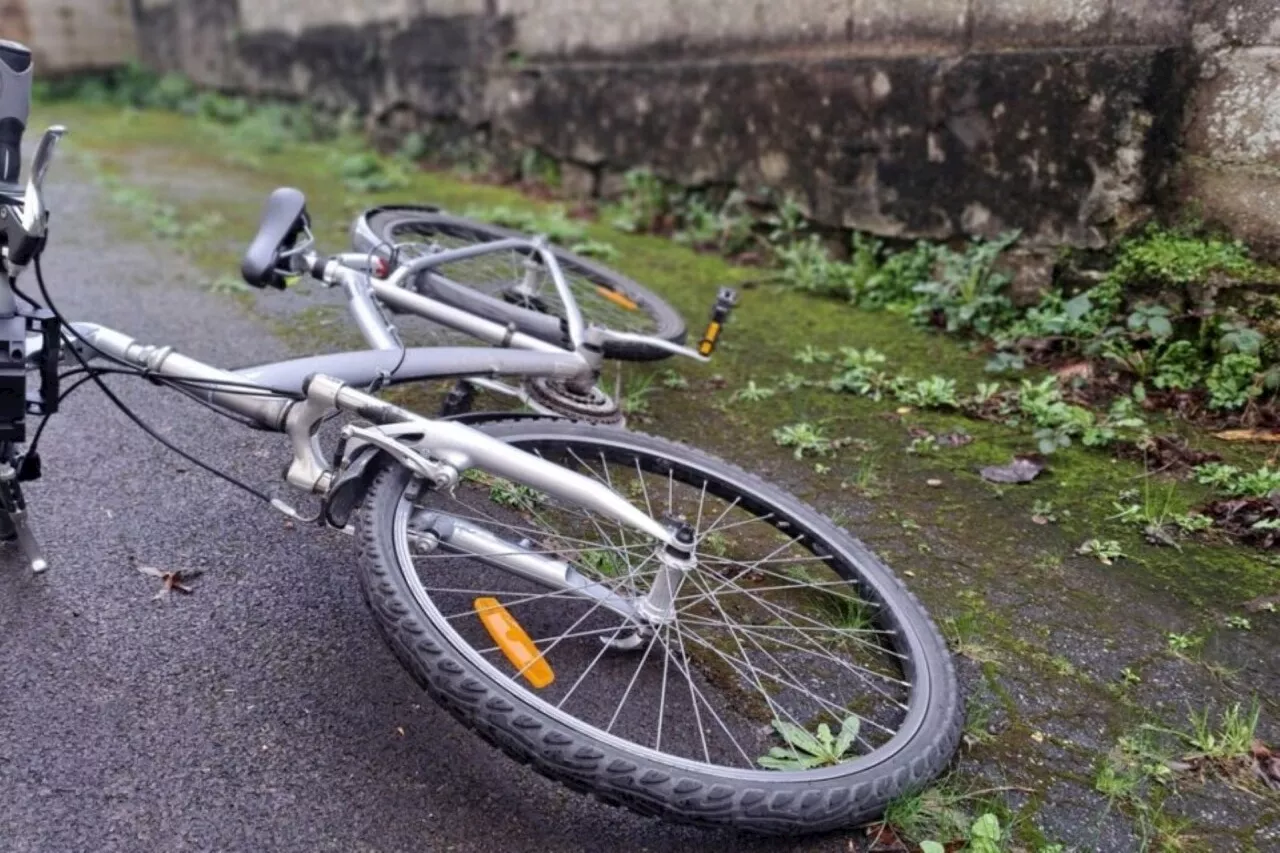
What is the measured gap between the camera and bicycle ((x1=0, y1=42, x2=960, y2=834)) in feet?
5.67

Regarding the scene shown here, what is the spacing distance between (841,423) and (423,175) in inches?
202

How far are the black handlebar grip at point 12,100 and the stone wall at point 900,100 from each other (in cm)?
354

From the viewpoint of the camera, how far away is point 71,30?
1248 cm

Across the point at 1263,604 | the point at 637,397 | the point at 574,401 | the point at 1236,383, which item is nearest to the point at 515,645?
the point at 574,401

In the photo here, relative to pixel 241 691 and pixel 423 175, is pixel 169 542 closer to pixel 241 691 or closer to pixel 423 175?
pixel 241 691

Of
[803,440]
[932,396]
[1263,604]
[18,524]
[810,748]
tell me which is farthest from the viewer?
[932,396]

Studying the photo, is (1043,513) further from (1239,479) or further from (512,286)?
(512,286)

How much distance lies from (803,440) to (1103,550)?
38.9 inches

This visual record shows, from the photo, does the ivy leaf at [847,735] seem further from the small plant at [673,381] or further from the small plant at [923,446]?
the small plant at [673,381]

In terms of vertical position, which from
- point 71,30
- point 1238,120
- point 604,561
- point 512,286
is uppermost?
point 71,30

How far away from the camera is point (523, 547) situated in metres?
2.19

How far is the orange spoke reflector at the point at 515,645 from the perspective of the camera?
1890 millimetres

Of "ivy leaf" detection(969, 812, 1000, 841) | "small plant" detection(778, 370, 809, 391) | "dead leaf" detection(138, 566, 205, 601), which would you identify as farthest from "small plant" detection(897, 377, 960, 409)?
"dead leaf" detection(138, 566, 205, 601)

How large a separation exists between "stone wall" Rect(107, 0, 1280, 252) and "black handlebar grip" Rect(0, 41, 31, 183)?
139 inches
